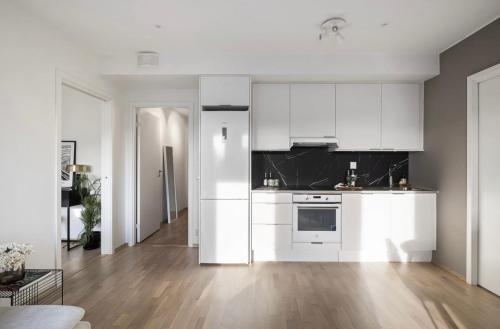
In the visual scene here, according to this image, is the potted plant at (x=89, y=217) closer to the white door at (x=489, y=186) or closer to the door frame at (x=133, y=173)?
the door frame at (x=133, y=173)

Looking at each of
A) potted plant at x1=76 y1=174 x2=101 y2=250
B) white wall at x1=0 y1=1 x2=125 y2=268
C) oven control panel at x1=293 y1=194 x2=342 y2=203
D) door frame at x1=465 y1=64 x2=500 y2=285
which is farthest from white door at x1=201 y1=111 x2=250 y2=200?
door frame at x1=465 y1=64 x2=500 y2=285

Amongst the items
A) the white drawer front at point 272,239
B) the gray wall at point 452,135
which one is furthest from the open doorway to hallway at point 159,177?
the gray wall at point 452,135

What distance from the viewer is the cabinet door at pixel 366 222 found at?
3.71 meters

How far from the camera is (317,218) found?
12.3ft

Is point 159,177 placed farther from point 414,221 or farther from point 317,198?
point 414,221

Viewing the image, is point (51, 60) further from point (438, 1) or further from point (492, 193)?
point (492, 193)

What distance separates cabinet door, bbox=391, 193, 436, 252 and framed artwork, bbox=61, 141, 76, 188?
479cm

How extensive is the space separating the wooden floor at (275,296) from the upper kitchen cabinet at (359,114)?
163 centimetres

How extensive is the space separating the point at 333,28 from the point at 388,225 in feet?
8.00

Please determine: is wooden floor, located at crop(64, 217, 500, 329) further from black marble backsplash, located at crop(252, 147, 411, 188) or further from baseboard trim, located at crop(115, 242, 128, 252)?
black marble backsplash, located at crop(252, 147, 411, 188)

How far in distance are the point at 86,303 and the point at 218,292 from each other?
1168 millimetres

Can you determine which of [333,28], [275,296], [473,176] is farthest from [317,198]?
[333,28]

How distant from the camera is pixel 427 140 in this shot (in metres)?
3.87

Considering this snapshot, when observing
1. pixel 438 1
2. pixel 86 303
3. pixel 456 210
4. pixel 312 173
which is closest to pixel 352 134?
pixel 312 173
